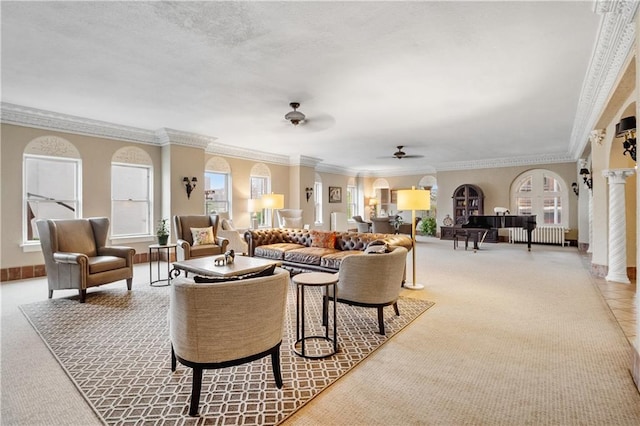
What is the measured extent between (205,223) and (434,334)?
15.6 ft

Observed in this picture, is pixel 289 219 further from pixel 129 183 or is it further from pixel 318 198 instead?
pixel 129 183

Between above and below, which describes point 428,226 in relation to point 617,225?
below

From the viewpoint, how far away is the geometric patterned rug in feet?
Result: 6.57

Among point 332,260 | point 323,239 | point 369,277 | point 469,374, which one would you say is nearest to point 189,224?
point 323,239

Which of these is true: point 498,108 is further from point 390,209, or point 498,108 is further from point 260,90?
point 390,209

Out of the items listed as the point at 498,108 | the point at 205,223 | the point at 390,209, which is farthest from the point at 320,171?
the point at 498,108

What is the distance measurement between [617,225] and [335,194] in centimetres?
841

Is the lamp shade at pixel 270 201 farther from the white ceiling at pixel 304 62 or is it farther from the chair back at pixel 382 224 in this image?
the chair back at pixel 382 224

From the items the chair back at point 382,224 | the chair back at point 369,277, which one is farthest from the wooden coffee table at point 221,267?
the chair back at point 382,224

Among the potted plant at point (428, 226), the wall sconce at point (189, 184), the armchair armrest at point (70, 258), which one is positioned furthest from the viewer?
the potted plant at point (428, 226)

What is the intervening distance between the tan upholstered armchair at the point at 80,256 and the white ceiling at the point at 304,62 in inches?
73.1

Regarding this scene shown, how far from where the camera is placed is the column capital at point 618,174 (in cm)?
498

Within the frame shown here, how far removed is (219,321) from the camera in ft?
6.51

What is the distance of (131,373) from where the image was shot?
2.44 metres
